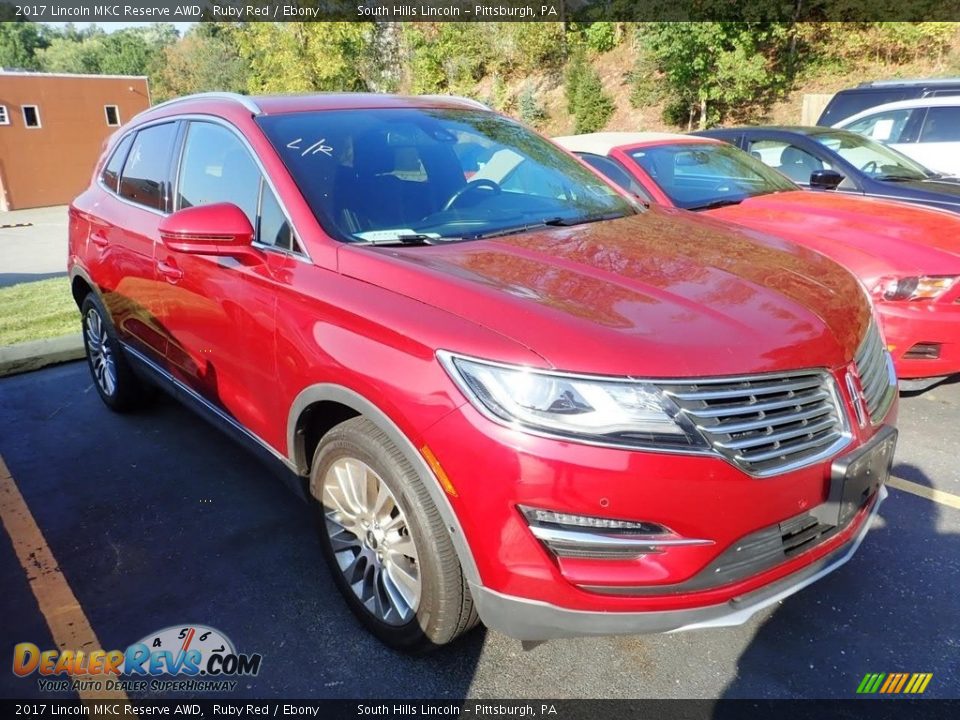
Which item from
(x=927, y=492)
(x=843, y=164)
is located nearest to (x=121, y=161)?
(x=927, y=492)

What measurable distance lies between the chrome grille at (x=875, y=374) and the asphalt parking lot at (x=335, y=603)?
82 centimetres

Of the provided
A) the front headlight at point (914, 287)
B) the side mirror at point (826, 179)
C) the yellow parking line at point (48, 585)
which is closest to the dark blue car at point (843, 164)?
the side mirror at point (826, 179)

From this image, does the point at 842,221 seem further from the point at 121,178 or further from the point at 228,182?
the point at 121,178

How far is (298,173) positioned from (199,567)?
1726 millimetres

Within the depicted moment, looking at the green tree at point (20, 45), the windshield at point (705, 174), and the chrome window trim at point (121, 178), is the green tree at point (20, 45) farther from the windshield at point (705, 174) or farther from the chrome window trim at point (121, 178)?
the windshield at point (705, 174)

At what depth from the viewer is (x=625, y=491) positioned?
1.88m

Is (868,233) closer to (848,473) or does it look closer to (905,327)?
(905,327)

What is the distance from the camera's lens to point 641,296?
7.26ft

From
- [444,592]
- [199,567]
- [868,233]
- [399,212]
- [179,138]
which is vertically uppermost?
[179,138]

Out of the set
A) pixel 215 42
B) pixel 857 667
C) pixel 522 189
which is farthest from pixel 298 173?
pixel 215 42

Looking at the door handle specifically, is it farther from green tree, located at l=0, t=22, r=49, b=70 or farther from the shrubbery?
green tree, located at l=0, t=22, r=49, b=70

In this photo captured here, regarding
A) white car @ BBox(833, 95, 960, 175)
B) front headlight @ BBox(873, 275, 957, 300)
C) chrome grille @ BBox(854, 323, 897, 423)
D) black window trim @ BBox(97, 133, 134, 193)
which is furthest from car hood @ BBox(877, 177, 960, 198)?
Result: black window trim @ BBox(97, 133, 134, 193)

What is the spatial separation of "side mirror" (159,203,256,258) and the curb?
3.87 m

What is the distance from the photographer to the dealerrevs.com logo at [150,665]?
8.23 feet
